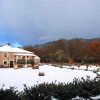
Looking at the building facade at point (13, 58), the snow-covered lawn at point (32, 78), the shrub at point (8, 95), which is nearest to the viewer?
the shrub at point (8, 95)

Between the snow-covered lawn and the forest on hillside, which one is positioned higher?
the forest on hillside

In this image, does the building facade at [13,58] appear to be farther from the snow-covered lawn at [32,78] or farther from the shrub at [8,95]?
the shrub at [8,95]

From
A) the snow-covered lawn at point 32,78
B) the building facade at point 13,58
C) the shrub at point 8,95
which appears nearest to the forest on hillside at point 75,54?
the building facade at point 13,58

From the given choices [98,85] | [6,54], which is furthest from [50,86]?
[6,54]

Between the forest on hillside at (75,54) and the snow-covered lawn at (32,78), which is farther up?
the forest on hillside at (75,54)

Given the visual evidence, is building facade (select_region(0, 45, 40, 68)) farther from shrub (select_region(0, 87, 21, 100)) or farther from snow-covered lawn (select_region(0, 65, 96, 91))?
shrub (select_region(0, 87, 21, 100))

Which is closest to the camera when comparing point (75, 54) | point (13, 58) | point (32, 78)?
point (32, 78)

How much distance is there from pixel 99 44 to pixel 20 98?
296ft

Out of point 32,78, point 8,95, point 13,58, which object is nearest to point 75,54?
point 13,58

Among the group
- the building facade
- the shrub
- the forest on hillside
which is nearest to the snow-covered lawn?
the shrub

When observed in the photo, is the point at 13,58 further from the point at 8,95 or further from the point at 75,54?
the point at 8,95

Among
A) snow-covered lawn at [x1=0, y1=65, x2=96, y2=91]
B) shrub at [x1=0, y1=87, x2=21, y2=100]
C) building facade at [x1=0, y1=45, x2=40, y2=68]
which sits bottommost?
snow-covered lawn at [x1=0, y1=65, x2=96, y2=91]

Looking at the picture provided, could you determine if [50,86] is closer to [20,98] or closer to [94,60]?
[20,98]

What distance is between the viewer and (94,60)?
279ft
